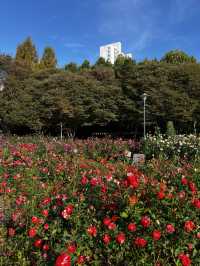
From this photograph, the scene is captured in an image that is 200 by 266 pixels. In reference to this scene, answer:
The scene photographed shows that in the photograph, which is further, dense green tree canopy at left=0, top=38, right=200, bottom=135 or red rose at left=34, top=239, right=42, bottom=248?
dense green tree canopy at left=0, top=38, right=200, bottom=135

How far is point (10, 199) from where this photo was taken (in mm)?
3393

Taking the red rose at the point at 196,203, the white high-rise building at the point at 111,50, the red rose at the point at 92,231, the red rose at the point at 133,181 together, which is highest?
the white high-rise building at the point at 111,50

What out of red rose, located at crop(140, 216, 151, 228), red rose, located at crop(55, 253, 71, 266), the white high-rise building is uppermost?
the white high-rise building

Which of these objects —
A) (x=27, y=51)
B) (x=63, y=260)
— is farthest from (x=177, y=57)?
(x=63, y=260)

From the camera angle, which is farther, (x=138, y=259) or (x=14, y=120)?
(x=14, y=120)

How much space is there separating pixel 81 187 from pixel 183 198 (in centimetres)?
104

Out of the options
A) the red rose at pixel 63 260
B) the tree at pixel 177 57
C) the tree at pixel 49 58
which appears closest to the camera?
the red rose at pixel 63 260

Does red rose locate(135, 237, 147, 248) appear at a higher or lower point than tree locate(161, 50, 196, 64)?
lower

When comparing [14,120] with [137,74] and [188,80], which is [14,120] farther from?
[188,80]

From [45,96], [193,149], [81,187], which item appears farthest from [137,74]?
[81,187]

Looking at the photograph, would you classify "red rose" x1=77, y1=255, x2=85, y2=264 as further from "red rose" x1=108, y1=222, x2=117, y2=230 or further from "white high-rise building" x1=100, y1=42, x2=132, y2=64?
"white high-rise building" x1=100, y1=42, x2=132, y2=64

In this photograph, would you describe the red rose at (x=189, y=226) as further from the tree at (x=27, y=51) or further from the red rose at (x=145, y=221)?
the tree at (x=27, y=51)

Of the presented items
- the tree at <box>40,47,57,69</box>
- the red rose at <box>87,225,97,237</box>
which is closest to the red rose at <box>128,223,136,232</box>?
the red rose at <box>87,225,97,237</box>

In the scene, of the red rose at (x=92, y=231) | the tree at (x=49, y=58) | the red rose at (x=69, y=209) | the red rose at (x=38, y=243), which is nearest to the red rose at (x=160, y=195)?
the red rose at (x=92, y=231)
